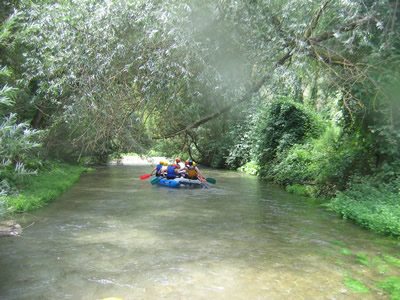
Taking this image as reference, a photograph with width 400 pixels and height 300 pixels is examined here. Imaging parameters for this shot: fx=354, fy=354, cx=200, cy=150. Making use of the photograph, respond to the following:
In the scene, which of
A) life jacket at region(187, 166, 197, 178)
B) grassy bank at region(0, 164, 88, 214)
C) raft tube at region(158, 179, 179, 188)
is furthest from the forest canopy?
life jacket at region(187, 166, 197, 178)

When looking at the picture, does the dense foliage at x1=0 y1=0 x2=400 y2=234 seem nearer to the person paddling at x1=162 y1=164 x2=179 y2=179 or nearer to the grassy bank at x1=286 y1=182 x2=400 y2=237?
the grassy bank at x1=286 y1=182 x2=400 y2=237

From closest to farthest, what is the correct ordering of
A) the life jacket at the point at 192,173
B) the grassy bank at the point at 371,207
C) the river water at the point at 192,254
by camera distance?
the river water at the point at 192,254, the grassy bank at the point at 371,207, the life jacket at the point at 192,173

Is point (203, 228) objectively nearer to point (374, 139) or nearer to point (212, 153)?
point (374, 139)

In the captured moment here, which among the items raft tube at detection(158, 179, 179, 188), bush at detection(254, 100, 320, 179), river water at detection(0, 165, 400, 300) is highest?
bush at detection(254, 100, 320, 179)

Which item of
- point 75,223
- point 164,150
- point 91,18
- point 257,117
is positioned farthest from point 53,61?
point 164,150

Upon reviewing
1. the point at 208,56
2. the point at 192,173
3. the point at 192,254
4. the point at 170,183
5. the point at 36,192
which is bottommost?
the point at 192,254

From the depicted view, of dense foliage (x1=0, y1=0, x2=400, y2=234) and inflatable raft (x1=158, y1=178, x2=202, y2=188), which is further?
inflatable raft (x1=158, y1=178, x2=202, y2=188)

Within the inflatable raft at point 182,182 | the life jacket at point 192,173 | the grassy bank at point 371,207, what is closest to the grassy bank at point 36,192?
the inflatable raft at point 182,182

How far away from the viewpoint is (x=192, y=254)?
5957mm

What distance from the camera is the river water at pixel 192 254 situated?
15.0 feet

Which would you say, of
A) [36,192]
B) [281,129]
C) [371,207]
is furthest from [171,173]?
[371,207]

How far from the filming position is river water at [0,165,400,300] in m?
4.57

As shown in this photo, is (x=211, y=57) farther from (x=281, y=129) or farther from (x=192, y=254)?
(x=281, y=129)

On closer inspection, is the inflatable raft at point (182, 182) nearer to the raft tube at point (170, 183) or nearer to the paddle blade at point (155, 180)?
the raft tube at point (170, 183)
